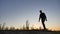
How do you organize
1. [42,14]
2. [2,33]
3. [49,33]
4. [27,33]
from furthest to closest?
[42,14] < [49,33] < [27,33] < [2,33]

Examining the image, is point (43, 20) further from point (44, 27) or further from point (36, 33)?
point (36, 33)

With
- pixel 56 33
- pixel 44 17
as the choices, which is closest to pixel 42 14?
pixel 44 17

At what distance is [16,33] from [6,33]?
Answer: 67 cm

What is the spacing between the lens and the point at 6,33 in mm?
10930

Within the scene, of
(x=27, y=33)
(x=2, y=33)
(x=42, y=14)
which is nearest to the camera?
(x=2, y=33)

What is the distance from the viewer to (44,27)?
1521 centimetres

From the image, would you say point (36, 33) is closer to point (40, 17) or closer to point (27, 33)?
point (27, 33)

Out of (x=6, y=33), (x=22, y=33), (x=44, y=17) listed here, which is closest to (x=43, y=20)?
(x=44, y=17)

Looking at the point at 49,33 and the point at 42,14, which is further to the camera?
the point at 42,14

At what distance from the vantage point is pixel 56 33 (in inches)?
521

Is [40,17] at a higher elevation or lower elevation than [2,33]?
higher

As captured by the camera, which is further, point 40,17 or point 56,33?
point 40,17

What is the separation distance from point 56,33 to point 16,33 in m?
3.68

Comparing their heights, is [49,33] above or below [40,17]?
below
